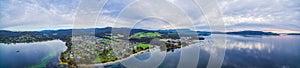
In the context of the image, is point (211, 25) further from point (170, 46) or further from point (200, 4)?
point (170, 46)

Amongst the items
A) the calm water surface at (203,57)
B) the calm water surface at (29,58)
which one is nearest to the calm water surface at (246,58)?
the calm water surface at (203,57)

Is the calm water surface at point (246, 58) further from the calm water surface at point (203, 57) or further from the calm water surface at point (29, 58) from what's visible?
the calm water surface at point (29, 58)

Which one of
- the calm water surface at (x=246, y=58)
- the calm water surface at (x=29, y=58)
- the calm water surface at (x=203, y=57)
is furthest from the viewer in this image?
the calm water surface at (x=29, y=58)

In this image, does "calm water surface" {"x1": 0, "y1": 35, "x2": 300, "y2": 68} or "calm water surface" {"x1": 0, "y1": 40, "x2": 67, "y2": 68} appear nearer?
"calm water surface" {"x1": 0, "y1": 35, "x2": 300, "y2": 68}

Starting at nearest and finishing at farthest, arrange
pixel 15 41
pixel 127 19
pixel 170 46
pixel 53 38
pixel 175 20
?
1. pixel 127 19
2. pixel 175 20
3. pixel 170 46
4. pixel 15 41
5. pixel 53 38

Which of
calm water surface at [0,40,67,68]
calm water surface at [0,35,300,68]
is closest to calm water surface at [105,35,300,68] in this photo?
calm water surface at [0,35,300,68]

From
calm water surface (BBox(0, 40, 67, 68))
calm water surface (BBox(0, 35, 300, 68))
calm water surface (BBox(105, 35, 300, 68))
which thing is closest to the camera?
calm water surface (BBox(105, 35, 300, 68))

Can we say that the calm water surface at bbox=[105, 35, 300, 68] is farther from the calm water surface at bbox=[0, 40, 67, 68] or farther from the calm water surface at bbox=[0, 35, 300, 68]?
the calm water surface at bbox=[0, 40, 67, 68]

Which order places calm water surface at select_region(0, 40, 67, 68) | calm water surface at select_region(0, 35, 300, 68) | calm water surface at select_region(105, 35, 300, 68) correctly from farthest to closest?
1. calm water surface at select_region(0, 40, 67, 68)
2. calm water surface at select_region(0, 35, 300, 68)
3. calm water surface at select_region(105, 35, 300, 68)

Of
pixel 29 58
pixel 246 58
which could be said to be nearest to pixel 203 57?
pixel 246 58

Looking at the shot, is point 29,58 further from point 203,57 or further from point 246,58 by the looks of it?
point 246,58

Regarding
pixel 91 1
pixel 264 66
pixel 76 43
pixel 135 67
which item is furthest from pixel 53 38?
pixel 91 1
